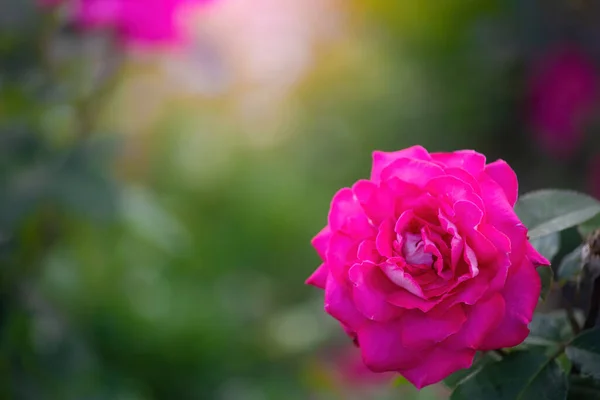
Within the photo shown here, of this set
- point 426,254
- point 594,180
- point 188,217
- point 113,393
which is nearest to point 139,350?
point 113,393

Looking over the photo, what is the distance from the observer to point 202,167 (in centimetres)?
205

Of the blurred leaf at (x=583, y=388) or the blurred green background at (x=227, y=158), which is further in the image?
the blurred green background at (x=227, y=158)

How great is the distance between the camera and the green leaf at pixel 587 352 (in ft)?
1.59

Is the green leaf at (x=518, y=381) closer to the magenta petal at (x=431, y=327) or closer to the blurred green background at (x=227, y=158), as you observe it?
the magenta petal at (x=431, y=327)

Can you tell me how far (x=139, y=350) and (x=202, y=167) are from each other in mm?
652

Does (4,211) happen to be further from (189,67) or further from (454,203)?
(454,203)

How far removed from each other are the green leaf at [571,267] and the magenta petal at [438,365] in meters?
0.14

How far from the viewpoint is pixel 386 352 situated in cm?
45

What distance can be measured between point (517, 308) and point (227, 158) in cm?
172

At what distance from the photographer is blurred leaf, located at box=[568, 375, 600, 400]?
521 mm

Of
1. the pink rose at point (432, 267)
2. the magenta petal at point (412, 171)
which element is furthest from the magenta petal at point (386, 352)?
the magenta petal at point (412, 171)

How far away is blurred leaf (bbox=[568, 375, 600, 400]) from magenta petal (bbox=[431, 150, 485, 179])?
19 centimetres

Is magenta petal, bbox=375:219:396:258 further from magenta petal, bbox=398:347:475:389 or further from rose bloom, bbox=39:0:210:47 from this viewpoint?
rose bloom, bbox=39:0:210:47

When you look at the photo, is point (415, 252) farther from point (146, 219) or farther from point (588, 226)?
point (146, 219)
